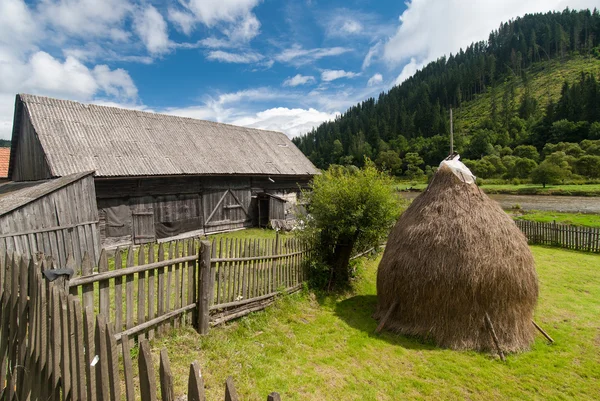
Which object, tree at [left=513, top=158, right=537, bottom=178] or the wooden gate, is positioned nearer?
the wooden gate

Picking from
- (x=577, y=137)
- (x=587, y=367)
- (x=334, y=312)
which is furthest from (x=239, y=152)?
(x=577, y=137)

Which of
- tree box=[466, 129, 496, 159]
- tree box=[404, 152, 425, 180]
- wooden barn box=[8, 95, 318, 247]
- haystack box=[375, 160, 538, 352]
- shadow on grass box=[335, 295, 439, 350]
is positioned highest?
tree box=[466, 129, 496, 159]

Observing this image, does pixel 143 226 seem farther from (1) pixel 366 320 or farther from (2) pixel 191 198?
(1) pixel 366 320

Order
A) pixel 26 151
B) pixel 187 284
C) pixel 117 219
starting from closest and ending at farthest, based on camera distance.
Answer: pixel 187 284 < pixel 117 219 < pixel 26 151

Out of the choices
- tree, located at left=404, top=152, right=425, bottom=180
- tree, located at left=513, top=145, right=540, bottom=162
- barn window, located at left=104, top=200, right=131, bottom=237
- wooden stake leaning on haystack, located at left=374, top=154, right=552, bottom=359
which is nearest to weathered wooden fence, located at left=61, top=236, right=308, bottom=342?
wooden stake leaning on haystack, located at left=374, top=154, right=552, bottom=359

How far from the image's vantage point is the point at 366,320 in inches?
297

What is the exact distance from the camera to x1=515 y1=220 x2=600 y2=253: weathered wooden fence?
14.8 meters

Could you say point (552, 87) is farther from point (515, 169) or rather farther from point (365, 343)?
point (365, 343)

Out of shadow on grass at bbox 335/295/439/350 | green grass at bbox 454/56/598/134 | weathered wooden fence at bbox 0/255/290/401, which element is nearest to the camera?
weathered wooden fence at bbox 0/255/290/401

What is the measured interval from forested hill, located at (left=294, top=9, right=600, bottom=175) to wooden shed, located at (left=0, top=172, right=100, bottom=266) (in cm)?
7821

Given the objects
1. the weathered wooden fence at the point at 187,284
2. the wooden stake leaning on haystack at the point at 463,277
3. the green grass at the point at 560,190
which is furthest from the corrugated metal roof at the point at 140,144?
the green grass at the point at 560,190

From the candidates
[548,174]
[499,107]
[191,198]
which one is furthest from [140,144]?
[499,107]

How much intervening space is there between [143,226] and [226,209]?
4835 millimetres

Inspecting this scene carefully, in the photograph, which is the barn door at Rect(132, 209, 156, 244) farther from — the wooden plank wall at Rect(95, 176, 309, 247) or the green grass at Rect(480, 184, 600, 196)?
the green grass at Rect(480, 184, 600, 196)
